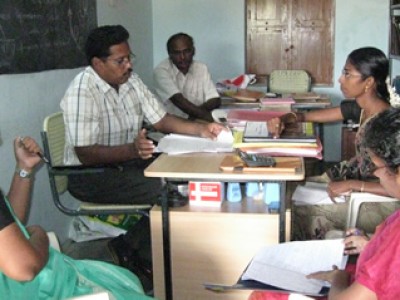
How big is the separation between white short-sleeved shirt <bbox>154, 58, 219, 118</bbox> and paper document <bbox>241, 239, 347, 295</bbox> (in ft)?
8.63

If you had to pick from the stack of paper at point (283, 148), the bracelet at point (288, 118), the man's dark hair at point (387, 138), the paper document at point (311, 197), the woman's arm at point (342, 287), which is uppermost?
the man's dark hair at point (387, 138)

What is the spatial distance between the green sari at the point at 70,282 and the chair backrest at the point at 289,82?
139 inches

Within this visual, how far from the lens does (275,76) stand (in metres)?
4.93

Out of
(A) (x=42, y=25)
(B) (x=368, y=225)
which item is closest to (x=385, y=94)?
(B) (x=368, y=225)

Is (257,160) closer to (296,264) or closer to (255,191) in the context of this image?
(255,191)

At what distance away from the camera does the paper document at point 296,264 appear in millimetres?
1389

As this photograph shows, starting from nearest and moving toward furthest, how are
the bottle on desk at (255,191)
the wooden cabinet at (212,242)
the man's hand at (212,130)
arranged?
the wooden cabinet at (212,242)
the bottle on desk at (255,191)
the man's hand at (212,130)

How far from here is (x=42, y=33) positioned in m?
2.80

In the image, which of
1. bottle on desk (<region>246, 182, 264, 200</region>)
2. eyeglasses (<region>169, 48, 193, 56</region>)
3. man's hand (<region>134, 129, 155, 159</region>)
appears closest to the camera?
bottle on desk (<region>246, 182, 264, 200</region>)

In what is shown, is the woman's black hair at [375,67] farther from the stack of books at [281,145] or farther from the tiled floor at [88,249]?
the tiled floor at [88,249]

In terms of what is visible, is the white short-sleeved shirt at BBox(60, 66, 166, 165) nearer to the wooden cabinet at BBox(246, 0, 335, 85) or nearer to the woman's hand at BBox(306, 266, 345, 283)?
the woman's hand at BBox(306, 266, 345, 283)

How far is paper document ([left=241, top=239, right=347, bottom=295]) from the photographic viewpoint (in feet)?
4.56

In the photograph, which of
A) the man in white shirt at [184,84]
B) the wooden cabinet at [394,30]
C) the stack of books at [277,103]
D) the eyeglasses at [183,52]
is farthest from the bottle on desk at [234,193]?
the wooden cabinet at [394,30]

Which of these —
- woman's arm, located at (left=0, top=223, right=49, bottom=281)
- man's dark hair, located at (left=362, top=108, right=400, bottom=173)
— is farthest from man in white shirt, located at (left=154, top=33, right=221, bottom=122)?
woman's arm, located at (left=0, top=223, right=49, bottom=281)
